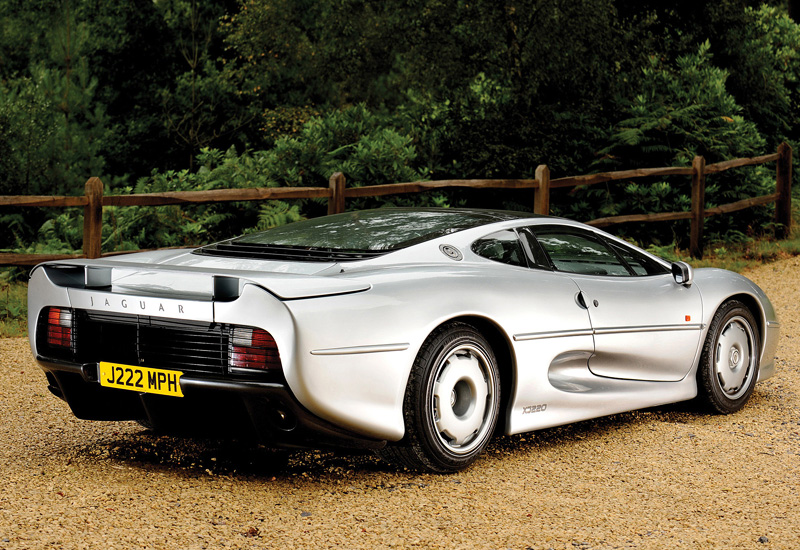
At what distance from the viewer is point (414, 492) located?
14.5ft

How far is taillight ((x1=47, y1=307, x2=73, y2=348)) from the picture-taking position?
4.55 metres

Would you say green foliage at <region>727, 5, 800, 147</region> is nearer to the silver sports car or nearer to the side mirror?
the side mirror

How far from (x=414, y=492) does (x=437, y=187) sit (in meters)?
7.08

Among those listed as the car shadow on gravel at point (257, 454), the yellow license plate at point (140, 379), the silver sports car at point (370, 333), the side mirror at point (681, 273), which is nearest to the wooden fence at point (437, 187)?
the car shadow on gravel at point (257, 454)

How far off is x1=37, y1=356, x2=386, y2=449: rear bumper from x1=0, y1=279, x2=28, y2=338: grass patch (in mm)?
4743

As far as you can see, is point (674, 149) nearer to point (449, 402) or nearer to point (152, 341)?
point (449, 402)

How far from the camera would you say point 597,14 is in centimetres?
1538

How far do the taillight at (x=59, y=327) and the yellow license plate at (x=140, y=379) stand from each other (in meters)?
0.25

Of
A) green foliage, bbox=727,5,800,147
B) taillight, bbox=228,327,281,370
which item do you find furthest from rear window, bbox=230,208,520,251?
green foliage, bbox=727,5,800,147

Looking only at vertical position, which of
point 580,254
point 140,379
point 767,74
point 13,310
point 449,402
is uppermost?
Answer: point 767,74

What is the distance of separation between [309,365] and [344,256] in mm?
771

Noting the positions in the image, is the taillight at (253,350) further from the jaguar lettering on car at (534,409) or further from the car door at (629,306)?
the car door at (629,306)

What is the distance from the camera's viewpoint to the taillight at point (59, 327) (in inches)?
179

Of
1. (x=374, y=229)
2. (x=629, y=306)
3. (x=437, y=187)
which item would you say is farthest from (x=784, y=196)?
(x=374, y=229)
